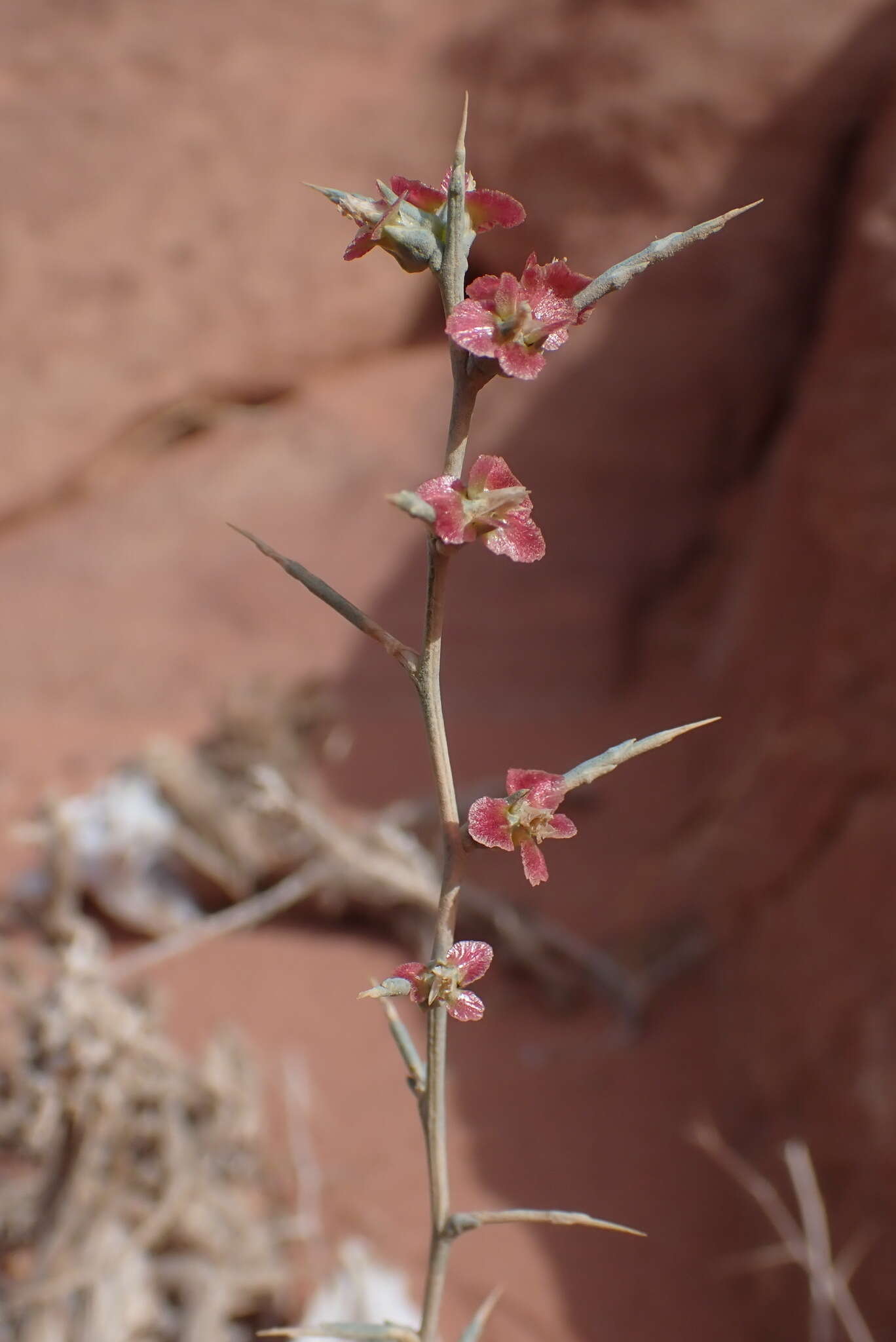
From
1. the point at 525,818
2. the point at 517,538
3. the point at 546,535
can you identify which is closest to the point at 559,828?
the point at 525,818

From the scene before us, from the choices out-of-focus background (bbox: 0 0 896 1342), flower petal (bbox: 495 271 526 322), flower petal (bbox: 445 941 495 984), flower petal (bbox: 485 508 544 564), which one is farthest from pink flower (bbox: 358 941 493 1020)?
out-of-focus background (bbox: 0 0 896 1342)

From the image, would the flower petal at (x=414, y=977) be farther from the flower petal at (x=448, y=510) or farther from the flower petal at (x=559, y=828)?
the flower petal at (x=448, y=510)

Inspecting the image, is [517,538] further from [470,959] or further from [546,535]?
[546,535]

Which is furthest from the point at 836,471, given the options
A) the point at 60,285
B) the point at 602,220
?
Answer: the point at 60,285

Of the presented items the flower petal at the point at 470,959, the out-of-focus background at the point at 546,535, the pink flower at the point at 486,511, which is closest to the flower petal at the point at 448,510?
the pink flower at the point at 486,511

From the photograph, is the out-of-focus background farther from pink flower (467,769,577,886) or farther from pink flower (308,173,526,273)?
pink flower (308,173,526,273)

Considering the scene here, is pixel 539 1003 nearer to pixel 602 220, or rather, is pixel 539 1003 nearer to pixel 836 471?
pixel 836 471
